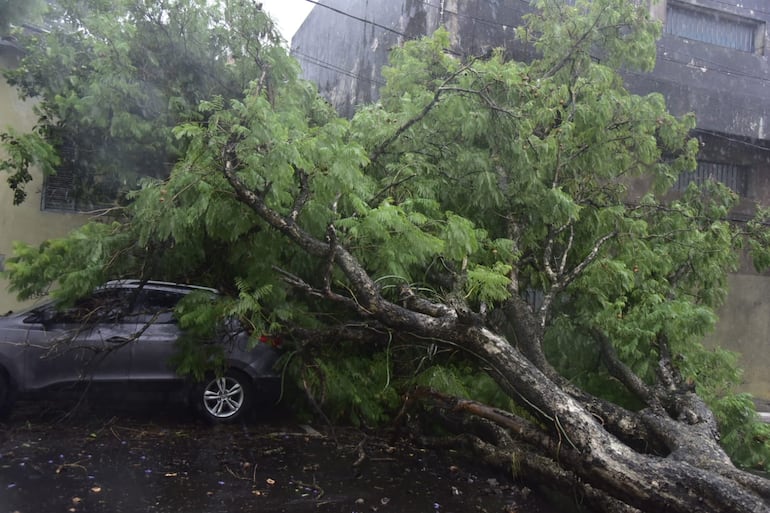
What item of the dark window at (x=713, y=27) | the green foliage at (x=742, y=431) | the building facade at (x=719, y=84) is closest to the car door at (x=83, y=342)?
the green foliage at (x=742, y=431)

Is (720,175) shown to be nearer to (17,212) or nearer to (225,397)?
(225,397)

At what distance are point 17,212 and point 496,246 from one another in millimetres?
8211

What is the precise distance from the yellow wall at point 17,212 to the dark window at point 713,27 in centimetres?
1178

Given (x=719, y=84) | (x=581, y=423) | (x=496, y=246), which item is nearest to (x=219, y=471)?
(x=581, y=423)

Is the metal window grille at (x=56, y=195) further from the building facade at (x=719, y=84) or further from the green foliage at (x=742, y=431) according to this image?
the green foliage at (x=742, y=431)

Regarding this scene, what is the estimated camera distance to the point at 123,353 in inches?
280

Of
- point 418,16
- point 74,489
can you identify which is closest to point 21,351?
point 74,489

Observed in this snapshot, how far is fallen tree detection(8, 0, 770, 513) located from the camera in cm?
564

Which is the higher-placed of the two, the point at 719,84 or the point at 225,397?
the point at 719,84

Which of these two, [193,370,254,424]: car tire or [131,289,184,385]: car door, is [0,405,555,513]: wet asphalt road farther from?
[131,289,184,385]: car door

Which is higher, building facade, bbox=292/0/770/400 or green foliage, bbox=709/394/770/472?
building facade, bbox=292/0/770/400

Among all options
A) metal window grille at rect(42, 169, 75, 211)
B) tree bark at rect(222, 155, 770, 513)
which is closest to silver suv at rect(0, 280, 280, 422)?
tree bark at rect(222, 155, 770, 513)

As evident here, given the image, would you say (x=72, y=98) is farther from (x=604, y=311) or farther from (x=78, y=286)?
(x=604, y=311)

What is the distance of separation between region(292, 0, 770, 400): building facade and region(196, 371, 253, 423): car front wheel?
7697 mm
